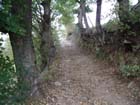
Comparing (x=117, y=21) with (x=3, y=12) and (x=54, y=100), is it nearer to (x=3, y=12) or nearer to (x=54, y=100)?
(x=54, y=100)

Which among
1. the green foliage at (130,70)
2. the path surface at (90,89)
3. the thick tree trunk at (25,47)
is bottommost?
the path surface at (90,89)

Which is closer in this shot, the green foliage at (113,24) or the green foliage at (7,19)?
the green foliage at (7,19)

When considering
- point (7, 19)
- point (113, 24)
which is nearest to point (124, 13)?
point (113, 24)

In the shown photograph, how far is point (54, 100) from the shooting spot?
6.81 metres

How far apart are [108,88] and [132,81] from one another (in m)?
0.74

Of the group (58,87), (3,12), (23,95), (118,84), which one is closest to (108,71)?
(118,84)

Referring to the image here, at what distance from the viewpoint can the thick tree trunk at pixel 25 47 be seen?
20.9 ft

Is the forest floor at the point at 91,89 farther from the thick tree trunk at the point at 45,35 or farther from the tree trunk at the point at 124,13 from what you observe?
the tree trunk at the point at 124,13

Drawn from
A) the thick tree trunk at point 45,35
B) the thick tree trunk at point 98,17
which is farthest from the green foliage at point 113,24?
the thick tree trunk at point 45,35

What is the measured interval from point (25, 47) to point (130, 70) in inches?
131

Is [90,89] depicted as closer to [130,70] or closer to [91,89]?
[91,89]

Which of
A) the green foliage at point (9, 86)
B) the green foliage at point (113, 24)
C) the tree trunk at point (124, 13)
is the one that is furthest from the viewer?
the green foliage at point (113, 24)

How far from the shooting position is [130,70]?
7766 mm

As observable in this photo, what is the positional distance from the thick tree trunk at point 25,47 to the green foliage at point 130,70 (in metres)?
2.88
